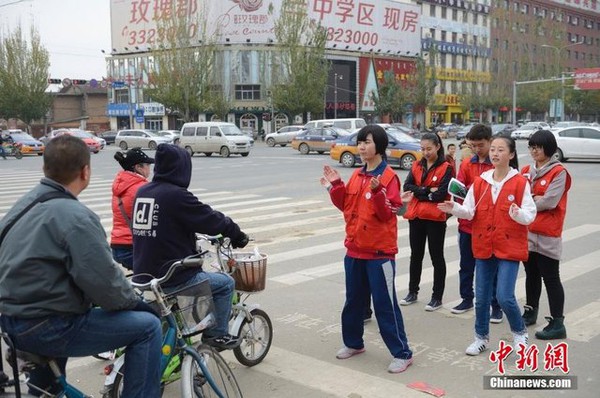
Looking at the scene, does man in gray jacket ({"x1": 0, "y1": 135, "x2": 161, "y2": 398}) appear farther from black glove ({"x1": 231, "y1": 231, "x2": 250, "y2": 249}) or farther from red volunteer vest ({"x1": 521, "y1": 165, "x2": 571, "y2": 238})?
red volunteer vest ({"x1": 521, "y1": 165, "x2": 571, "y2": 238})

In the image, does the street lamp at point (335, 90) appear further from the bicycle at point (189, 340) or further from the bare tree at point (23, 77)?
the bicycle at point (189, 340)

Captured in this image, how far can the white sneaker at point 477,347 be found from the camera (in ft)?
16.2

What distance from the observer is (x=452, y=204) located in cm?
479

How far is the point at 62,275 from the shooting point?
2758 mm

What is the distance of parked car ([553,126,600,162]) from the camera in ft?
81.5

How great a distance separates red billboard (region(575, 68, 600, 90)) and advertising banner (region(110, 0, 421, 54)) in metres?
20.5

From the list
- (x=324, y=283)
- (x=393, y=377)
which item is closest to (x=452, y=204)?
(x=393, y=377)

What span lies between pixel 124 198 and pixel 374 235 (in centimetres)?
201

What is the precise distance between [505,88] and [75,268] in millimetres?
80632

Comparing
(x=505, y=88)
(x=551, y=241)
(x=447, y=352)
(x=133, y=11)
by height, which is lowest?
(x=447, y=352)

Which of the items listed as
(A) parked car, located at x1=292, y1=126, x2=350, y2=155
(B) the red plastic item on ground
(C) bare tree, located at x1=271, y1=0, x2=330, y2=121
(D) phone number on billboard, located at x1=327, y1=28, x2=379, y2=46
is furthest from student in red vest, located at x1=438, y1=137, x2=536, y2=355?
(D) phone number on billboard, located at x1=327, y1=28, x2=379, y2=46

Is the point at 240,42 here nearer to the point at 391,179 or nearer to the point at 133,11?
the point at 133,11

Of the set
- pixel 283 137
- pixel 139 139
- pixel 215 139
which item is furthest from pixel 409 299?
pixel 283 137

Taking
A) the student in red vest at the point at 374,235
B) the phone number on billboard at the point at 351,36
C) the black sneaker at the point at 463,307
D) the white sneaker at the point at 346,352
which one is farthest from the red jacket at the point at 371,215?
the phone number on billboard at the point at 351,36
